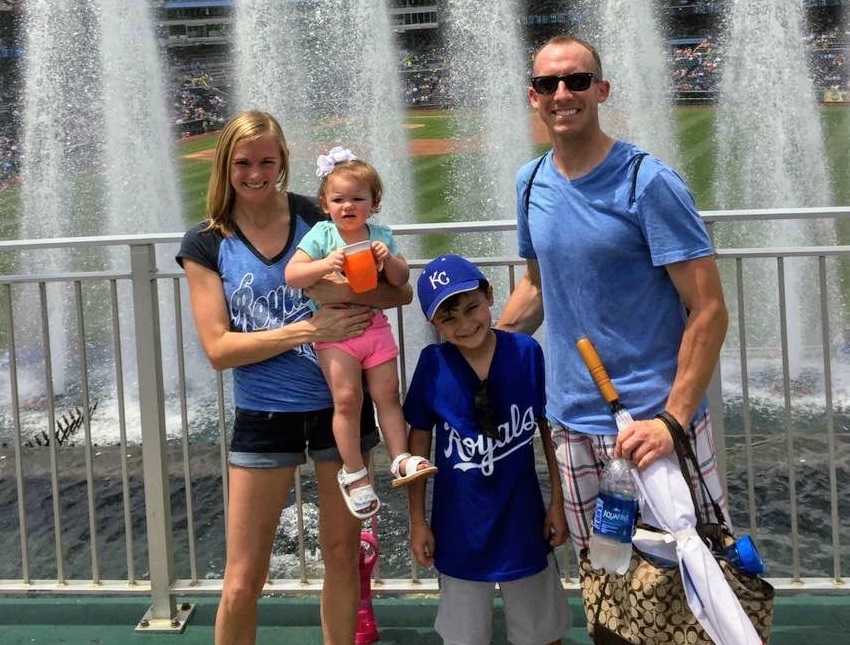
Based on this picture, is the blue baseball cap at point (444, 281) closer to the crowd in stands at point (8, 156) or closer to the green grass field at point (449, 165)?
the green grass field at point (449, 165)

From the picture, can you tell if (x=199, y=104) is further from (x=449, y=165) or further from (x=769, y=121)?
(x=769, y=121)

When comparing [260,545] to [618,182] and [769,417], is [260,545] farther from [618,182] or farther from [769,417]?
[769,417]

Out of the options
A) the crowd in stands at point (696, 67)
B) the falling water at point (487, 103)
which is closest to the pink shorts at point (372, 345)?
the falling water at point (487, 103)

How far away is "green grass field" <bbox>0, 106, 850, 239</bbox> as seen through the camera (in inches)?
731

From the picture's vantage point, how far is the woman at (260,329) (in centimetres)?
281

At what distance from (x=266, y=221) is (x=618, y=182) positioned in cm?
100

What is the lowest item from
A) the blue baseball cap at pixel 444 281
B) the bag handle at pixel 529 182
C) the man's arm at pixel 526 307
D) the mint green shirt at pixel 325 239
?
the man's arm at pixel 526 307

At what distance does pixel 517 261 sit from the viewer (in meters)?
3.44

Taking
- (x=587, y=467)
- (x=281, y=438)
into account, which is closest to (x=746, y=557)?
(x=587, y=467)

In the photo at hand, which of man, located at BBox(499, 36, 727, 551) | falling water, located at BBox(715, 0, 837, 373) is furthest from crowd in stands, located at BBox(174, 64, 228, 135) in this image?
man, located at BBox(499, 36, 727, 551)

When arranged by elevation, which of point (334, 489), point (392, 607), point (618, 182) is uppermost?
point (618, 182)

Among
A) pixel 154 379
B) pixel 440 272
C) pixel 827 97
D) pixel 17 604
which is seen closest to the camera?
pixel 440 272

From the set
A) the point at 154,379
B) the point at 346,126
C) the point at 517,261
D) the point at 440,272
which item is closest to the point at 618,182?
the point at 440,272

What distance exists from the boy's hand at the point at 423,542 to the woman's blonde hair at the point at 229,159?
3.18 feet
